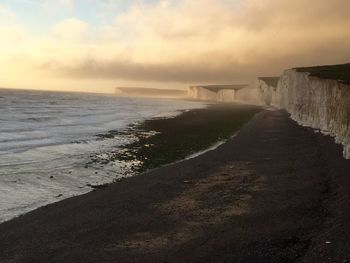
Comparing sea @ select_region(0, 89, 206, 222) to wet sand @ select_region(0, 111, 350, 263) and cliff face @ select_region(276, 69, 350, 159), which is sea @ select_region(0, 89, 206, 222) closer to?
wet sand @ select_region(0, 111, 350, 263)

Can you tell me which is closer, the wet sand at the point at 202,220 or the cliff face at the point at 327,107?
the wet sand at the point at 202,220

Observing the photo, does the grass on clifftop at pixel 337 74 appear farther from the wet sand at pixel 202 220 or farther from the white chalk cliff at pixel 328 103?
the wet sand at pixel 202 220

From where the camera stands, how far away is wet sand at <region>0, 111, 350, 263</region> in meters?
10.8

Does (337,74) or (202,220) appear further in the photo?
(337,74)

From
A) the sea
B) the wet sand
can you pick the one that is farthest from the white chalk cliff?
the sea

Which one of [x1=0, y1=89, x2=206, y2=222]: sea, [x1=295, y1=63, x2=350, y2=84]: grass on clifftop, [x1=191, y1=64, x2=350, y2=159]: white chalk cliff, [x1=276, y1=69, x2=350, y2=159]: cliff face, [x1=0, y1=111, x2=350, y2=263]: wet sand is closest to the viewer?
[x1=0, y1=111, x2=350, y2=263]: wet sand

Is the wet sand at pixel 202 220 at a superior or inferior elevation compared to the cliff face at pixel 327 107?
inferior

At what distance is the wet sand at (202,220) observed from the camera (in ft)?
35.4

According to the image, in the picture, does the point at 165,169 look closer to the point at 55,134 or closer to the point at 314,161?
the point at 314,161

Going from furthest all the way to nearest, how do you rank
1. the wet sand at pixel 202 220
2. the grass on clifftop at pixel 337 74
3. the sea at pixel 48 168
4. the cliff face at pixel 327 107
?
the grass on clifftop at pixel 337 74 → the cliff face at pixel 327 107 → the sea at pixel 48 168 → the wet sand at pixel 202 220

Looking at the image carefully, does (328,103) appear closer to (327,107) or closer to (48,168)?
(327,107)

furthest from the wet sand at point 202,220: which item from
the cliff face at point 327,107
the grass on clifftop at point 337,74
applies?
the grass on clifftop at point 337,74

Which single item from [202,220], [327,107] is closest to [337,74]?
[327,107]

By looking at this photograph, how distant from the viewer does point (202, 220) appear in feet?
45.3
